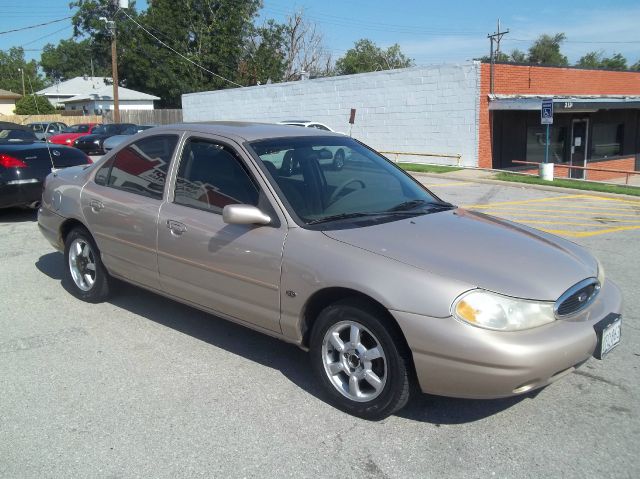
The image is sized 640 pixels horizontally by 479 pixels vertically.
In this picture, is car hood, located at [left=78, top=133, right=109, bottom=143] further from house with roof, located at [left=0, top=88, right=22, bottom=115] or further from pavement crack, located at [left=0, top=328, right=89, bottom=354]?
house with roof, located at [left=0, top=88, right=22, bottom=115]

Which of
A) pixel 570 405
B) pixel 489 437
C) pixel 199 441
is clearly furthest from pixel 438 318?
pixel 199 441

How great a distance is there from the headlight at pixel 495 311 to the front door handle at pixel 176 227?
83.1 inches

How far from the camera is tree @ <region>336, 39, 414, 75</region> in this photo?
2773 inches

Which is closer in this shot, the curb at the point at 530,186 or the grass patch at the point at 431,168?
the curb at the point at 530,186

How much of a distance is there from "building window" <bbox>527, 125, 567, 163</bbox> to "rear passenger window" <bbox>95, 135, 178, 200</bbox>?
2033cm

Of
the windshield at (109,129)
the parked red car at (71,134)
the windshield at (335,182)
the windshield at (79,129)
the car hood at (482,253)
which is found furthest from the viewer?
the windshield at (79,129)

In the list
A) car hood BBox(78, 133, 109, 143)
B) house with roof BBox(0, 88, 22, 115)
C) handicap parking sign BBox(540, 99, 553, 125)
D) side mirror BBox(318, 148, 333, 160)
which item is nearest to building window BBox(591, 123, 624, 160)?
handicap parking sign BBox(540, 99, 553, 125)

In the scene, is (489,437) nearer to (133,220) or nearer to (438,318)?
(438,318)

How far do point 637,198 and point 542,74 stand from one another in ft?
36.7

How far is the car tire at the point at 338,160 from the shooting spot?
14.9 feet

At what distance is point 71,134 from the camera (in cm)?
2841

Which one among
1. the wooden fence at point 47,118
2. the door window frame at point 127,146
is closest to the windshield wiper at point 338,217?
the door window frame at point 127,146

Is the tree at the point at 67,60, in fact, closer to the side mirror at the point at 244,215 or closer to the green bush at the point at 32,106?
the green bush at the point at 32,106

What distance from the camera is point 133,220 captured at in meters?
4.79
